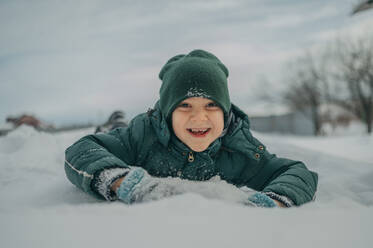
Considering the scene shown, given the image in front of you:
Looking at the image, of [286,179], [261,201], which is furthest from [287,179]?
[261,201]

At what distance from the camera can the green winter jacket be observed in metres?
1.48

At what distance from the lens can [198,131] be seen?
4.66 feet

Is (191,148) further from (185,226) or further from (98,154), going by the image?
(185,226)

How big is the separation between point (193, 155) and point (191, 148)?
0.08 metres

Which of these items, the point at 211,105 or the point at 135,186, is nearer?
the point at 135,186

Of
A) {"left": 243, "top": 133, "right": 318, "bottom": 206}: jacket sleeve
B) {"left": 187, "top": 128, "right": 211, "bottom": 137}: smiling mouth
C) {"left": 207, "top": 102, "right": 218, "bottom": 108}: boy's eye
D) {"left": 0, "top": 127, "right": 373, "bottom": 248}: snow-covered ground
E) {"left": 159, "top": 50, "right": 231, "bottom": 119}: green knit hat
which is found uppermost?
{"left": 159, "top": 50, "right": 231, "bottom": 119}: green knit hat

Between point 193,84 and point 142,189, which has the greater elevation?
point 193,84

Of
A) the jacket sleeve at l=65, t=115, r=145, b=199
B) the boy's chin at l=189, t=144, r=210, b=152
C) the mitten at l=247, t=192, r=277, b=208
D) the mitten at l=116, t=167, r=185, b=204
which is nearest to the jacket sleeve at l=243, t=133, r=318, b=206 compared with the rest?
the mitten at l=247, t=192, r=277, b=208

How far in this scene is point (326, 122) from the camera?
21375 mm

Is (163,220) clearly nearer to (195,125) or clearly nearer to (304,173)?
(195,125)

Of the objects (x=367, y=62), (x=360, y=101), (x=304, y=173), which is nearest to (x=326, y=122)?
(x=360, y=101)

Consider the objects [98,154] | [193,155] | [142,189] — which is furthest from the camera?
[193,155]

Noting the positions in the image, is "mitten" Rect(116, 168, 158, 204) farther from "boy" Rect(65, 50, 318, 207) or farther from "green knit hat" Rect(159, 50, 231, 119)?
"green knit hat" Rect(159, 50, 231, 119)

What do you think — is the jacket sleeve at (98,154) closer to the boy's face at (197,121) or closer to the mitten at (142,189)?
the mitten at (142,189)
